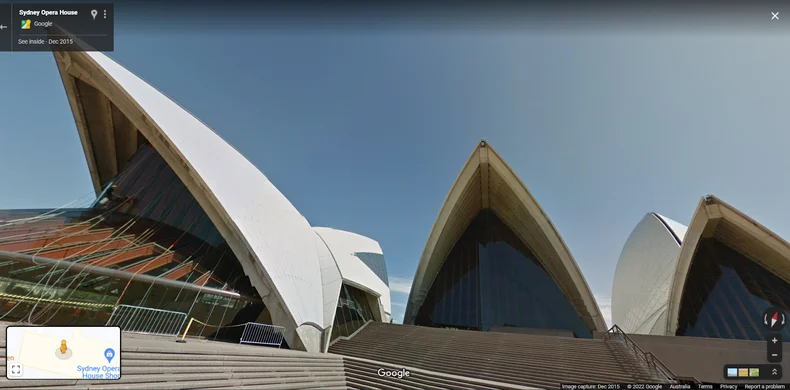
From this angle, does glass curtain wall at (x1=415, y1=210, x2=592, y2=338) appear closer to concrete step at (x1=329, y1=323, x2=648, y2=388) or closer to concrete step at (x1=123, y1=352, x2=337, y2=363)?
concrete step at (x1=329, y1=323, x2=648, y2=388)

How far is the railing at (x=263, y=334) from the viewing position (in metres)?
8.26

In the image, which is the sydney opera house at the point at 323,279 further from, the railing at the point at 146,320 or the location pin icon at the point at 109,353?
the location pin icon at the point at 109,353

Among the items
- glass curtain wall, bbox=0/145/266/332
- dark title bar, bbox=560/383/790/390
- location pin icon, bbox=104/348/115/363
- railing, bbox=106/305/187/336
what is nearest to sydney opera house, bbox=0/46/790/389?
glass curtain wall, bbox=0/145/266/332

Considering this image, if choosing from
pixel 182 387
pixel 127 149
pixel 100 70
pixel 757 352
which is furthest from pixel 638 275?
pixel 127 149

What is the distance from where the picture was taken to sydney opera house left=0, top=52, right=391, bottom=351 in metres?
6.74

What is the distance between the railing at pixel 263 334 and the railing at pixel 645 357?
9.41 metres

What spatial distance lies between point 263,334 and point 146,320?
2765 mm

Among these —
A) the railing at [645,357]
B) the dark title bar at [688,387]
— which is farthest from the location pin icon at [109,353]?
the railing at [645,357]

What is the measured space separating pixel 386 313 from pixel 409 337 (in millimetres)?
5511

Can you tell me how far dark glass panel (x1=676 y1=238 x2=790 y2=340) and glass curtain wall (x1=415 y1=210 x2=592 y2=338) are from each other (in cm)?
438

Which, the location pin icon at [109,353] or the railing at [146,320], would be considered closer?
the location pin icon at [109,353]

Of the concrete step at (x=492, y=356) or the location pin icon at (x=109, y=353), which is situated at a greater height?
the location pin icon at (x=109, y=353)

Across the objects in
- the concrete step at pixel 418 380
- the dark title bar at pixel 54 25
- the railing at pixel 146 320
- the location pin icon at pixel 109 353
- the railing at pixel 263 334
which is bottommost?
the concrete step at pixel 418 380

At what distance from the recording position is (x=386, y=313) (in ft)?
54.1
